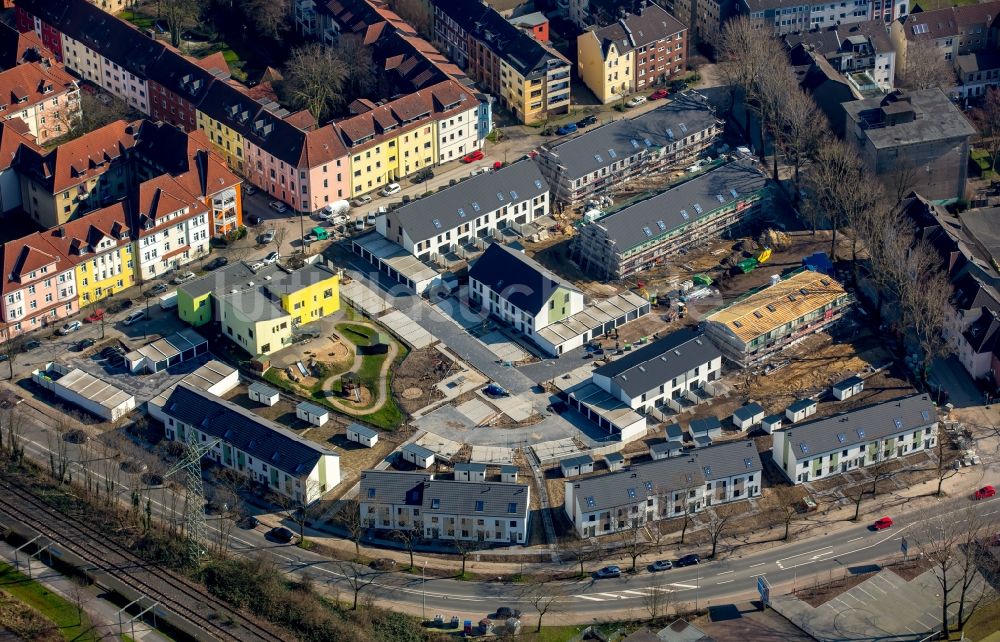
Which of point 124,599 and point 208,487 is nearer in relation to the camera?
point 124,599

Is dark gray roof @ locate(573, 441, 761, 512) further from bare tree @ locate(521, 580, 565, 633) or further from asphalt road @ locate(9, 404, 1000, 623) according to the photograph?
bare tree @ locate(521, 580, 565, 633)

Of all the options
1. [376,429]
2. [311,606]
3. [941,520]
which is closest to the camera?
[311,606]

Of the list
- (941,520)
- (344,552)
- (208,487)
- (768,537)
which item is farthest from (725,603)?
(208,487)

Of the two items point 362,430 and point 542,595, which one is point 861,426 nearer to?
point 542,595

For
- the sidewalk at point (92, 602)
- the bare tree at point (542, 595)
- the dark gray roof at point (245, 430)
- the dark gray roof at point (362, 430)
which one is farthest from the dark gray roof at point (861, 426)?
the sidewalk at point (92, 602)

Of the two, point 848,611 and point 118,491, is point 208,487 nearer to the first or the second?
point 118,491

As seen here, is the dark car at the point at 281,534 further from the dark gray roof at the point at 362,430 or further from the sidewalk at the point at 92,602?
the sidewalk at the point at 92,602

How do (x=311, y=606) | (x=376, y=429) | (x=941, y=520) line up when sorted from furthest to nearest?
(x=376, y=429), (x=941, y=520), (x=311, y=606)
